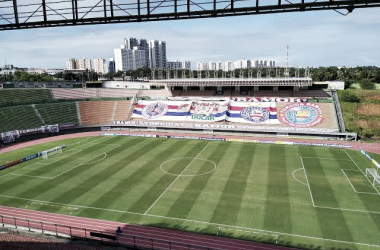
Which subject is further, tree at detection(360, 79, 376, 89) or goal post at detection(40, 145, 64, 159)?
tree at detection(360, 79, 376, 89)

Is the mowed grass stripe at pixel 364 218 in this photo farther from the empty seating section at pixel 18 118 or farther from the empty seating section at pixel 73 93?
the empty seating section at pixel 73 93

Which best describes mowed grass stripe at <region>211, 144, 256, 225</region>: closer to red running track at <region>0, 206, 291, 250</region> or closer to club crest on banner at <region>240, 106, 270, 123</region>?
red running track at <region>0, 206, 291, 250</region>

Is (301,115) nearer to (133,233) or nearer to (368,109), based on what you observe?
(368,109)

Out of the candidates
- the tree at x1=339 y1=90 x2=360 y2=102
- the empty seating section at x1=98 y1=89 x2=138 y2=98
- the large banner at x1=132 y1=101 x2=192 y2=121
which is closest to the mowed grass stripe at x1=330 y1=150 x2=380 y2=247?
the tree at x1=339 y1=90 x2=360 y2=102

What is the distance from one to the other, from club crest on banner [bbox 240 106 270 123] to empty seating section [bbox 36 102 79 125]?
33402 millimetres

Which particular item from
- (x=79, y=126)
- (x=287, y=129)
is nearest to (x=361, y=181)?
(x=287, y=129)

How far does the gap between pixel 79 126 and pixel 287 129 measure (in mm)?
38812

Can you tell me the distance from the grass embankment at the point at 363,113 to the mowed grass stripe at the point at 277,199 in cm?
2019

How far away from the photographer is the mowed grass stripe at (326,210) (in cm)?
2005

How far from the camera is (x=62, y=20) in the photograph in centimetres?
1549

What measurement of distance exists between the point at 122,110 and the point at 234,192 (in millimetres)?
42579

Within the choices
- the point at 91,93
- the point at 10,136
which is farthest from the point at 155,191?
the point at 91,93

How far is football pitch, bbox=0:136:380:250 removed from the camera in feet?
69.1

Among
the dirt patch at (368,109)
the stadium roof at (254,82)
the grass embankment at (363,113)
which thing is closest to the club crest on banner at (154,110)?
the stadium roof at (254,82)
